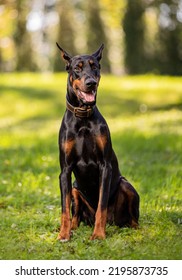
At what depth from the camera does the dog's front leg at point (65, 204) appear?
5250 millimetres

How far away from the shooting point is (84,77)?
4930 mm

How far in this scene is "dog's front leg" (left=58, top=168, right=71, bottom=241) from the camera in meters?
5.25

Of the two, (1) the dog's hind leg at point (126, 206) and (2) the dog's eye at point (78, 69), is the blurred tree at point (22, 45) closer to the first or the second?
(1) the dog's hind leg at point (126, 206)

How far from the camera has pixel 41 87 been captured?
2100 cm

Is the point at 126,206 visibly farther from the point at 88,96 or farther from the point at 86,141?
the point at 88,96

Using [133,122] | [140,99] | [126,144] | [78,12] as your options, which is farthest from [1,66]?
[126,144]

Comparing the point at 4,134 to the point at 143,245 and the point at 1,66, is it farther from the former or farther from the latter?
the point at 1,66

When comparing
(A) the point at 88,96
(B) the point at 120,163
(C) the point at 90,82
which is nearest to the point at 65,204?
(A) the point at 88,96

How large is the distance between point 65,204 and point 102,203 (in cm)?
35

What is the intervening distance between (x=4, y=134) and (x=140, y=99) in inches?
273

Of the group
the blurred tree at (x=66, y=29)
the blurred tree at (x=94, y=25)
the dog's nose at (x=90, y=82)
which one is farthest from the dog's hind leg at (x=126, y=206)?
Answer: the blurred tree at (x=94, y=25)

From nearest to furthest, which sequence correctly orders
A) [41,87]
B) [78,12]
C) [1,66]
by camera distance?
[41,87] < [78,12] < [1,66]

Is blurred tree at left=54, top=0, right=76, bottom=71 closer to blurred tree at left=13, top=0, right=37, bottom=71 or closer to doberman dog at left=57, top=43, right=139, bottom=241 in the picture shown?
blurred tree at left=13, top=0, right=37, bottom=71

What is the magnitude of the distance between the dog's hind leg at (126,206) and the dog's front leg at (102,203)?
1.19 ft
